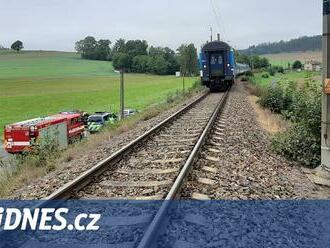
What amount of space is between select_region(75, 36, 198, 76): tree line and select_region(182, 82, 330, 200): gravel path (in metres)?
89.3

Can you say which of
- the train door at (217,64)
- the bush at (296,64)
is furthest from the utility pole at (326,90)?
the bush at (296,64)

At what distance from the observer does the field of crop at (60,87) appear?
55.0 meters

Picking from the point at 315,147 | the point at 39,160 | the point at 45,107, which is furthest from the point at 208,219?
the point at 45,107

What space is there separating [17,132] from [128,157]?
13610mm

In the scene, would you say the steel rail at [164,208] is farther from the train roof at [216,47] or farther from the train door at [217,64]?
the train door at [217,64]

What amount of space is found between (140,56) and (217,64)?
4162 inches

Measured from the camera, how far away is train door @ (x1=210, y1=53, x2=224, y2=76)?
110 ft

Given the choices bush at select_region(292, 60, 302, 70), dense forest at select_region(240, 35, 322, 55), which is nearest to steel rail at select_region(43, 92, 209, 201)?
bush at select_region(292, 60, 302, 70)

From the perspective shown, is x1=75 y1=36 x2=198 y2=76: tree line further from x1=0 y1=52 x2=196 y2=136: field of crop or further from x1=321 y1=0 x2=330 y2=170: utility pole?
x1=321 y1=0 x2=330 y2=170: utility pole

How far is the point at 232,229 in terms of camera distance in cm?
565

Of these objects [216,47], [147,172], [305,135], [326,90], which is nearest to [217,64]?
[216,47]

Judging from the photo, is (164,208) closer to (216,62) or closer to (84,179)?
(84,179)

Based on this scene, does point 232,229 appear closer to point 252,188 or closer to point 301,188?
point 252,188

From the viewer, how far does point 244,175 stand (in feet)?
27.5
